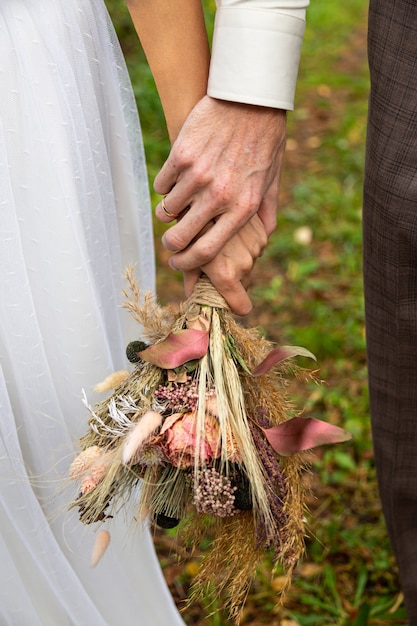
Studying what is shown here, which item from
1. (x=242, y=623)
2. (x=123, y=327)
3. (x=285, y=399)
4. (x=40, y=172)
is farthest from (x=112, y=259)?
(x=242, y=623)

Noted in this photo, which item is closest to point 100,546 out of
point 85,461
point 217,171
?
point 85,461

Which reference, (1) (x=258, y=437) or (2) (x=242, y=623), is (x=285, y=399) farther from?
(2) (x=242, y=623)

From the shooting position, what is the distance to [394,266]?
4.00ft

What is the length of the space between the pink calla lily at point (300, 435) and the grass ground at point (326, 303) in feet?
0.68

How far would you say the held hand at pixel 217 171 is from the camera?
1.22 m

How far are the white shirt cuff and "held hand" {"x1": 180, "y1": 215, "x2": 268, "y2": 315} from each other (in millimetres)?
222

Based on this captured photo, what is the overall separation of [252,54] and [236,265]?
1.10ft

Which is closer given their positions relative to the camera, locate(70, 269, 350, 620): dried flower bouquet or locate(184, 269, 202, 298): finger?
locate(70, 269, 350, 620): dried flower bouquet

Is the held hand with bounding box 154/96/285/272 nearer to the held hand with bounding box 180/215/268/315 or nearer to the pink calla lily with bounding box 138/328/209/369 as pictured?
the held hand with bounding box 180/215/268/315

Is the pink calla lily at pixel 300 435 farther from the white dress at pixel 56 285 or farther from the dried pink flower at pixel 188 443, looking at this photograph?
the white dress at pixel 56 285

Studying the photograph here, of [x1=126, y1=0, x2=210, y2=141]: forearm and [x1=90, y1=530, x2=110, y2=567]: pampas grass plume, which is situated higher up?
[x1=126, y1=0, x2=210, y2=141]: forearm

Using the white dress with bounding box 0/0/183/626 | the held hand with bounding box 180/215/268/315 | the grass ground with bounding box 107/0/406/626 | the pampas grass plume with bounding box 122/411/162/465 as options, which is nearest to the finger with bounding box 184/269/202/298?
the held hand with bounding box 180/215/268/315

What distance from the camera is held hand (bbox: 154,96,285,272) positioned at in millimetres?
1222

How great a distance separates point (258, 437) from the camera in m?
1.19
